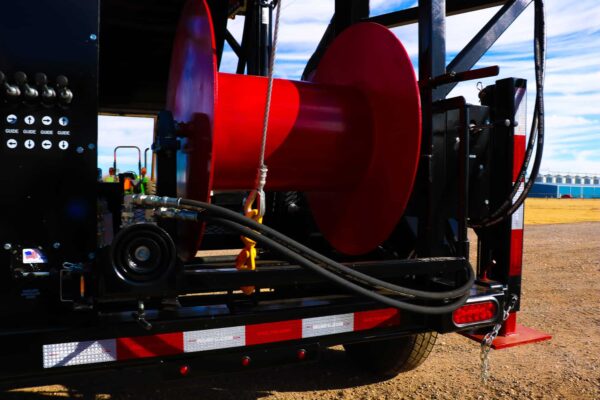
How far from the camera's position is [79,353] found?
74.0 inches

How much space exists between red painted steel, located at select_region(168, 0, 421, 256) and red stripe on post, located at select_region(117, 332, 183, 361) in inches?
24.6

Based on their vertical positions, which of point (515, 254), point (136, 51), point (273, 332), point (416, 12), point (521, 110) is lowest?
point (273, 332)

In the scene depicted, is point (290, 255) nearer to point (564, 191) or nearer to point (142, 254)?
point (142, 254)

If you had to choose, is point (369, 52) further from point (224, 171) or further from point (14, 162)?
point (14, 162)

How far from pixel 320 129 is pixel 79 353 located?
1.51 metres

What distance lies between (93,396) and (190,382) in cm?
128

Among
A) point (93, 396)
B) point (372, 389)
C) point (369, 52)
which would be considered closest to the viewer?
point (369, 52)

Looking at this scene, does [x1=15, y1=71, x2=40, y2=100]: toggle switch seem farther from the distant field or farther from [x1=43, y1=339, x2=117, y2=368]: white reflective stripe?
the distant field

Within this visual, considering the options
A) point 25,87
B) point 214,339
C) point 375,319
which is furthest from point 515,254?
point 25,87

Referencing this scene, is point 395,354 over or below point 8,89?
below

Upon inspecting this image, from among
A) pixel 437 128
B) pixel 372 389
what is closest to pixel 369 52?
pixel 437 128

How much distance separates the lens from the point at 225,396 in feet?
10.3

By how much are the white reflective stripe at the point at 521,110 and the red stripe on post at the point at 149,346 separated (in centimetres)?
198

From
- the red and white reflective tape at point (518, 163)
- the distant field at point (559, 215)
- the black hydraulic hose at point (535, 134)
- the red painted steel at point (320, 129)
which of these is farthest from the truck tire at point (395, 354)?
the distant field at point (559, 215)
